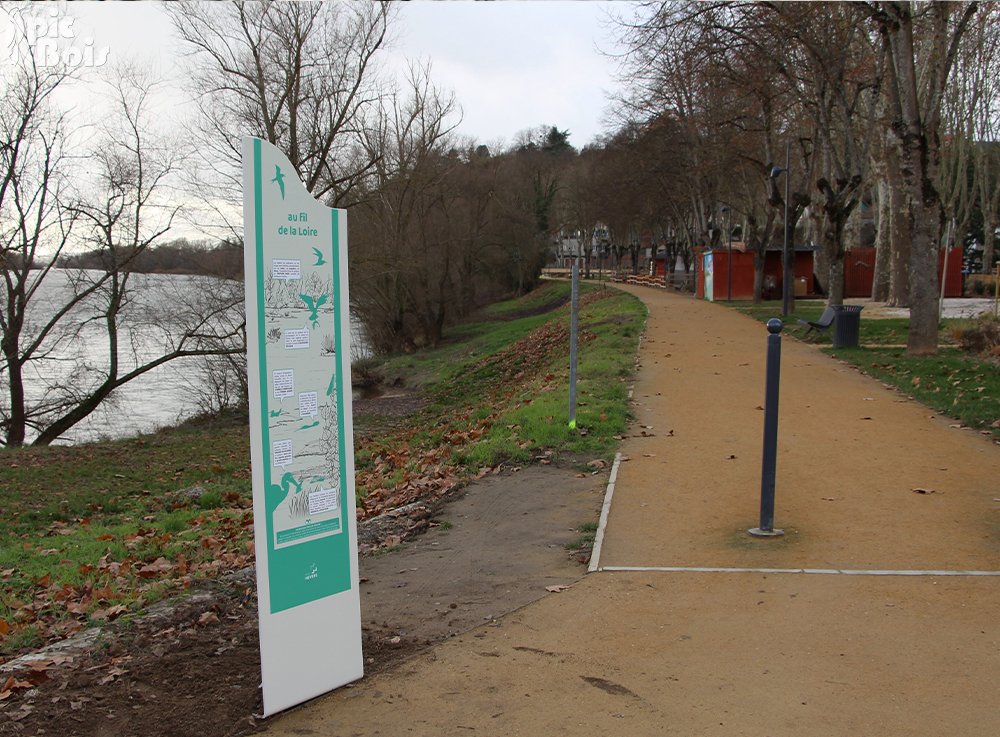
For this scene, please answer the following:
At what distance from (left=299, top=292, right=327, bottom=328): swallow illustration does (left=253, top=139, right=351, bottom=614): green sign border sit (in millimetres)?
86

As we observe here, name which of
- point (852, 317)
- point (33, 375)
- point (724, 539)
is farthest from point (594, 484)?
point (33, 375)

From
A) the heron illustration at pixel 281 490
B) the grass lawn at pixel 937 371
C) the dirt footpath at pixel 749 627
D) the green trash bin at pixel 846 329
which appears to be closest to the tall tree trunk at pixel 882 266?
the grass lawn at pixel 937 371

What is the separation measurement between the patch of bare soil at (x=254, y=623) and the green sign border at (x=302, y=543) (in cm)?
57

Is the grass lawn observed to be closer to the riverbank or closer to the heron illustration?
the riverbank

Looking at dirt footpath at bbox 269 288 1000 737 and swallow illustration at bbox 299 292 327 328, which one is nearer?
dirt footpath at bbox 269 288 1000 737

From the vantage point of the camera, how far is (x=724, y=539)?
22.0ft

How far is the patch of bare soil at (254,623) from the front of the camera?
430 centimetres

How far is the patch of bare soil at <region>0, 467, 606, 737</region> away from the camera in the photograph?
169 inches

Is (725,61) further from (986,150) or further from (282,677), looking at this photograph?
(986,150)

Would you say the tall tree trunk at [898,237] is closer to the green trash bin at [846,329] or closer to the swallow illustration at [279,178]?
the green trash bin at [846,329]

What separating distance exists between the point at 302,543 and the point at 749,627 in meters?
2.48

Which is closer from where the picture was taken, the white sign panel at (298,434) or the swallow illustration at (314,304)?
the white sign panel at (298,434)

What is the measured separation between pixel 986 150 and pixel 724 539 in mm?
51953

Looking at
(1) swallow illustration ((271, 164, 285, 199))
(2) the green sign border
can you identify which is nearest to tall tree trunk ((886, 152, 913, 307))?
(2) the green sign border
